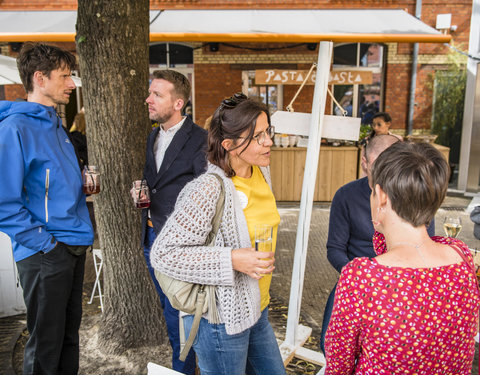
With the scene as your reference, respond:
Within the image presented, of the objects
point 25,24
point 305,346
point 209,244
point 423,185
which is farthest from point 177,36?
point 423,185

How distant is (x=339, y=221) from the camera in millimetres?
A: 2391

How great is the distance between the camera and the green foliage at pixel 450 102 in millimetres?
9555

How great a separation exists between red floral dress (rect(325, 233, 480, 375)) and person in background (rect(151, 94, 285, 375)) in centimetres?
44

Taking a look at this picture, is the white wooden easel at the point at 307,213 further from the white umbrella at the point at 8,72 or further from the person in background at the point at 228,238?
the white umbrella at the point at 8,72

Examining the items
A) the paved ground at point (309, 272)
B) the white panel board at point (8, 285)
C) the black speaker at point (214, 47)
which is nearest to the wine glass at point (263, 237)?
the paved ground at point (309, 272)

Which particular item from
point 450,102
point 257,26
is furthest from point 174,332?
point 450,102

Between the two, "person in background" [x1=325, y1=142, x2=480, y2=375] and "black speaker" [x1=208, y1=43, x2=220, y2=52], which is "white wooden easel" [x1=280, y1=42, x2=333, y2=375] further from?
"black speaker" [x1=208, y1=43, x2=220, y2=52]

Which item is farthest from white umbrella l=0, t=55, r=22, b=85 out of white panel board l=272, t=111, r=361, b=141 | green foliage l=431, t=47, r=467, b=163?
green foliage l=431, t=47, r=467, b=163

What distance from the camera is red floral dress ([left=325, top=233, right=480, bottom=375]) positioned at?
47.0 inches

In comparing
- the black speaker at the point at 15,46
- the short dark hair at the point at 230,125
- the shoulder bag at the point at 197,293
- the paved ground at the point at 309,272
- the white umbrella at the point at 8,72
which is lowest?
the paved ground at the point at 309,272

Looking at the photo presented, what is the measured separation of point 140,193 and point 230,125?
3.51ft

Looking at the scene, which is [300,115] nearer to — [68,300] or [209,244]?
[209,244]

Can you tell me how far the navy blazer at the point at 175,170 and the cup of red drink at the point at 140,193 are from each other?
8 cm

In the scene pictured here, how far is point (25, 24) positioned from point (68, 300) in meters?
7.41
